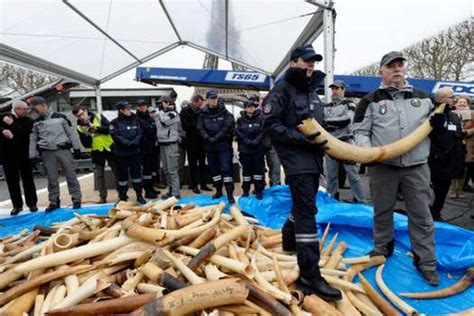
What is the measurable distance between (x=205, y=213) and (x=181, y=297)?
1.77 meters

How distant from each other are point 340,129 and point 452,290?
307 centimetres

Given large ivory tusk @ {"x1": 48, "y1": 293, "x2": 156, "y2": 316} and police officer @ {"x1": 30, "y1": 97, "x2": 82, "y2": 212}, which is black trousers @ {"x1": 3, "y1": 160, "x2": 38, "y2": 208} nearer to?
police officer @ {"x1": 30, "y1": 97, "x2": 82, "y2": 212}

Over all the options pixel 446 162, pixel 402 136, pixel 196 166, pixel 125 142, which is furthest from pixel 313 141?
pixel 196 166

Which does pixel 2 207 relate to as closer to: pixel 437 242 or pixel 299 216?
pixel 299 216

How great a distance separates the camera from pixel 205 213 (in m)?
3.71

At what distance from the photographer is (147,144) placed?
6.22 meters

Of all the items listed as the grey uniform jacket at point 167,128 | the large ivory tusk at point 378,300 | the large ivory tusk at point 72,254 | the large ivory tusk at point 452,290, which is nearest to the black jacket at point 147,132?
the grey uniform jacket at point 167,128

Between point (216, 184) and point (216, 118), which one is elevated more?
point (216, 118)

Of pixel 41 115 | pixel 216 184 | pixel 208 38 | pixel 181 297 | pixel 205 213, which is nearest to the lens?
pixel 181 297

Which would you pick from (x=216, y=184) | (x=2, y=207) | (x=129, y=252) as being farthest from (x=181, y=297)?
(x=2, y=207)

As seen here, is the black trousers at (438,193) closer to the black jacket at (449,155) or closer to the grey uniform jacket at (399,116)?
the black jacket at (449,155)

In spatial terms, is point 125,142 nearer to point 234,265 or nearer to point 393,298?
point 234,265

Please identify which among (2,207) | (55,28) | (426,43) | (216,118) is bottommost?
(2,207)

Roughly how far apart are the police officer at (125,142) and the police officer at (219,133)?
1112 millimetres
